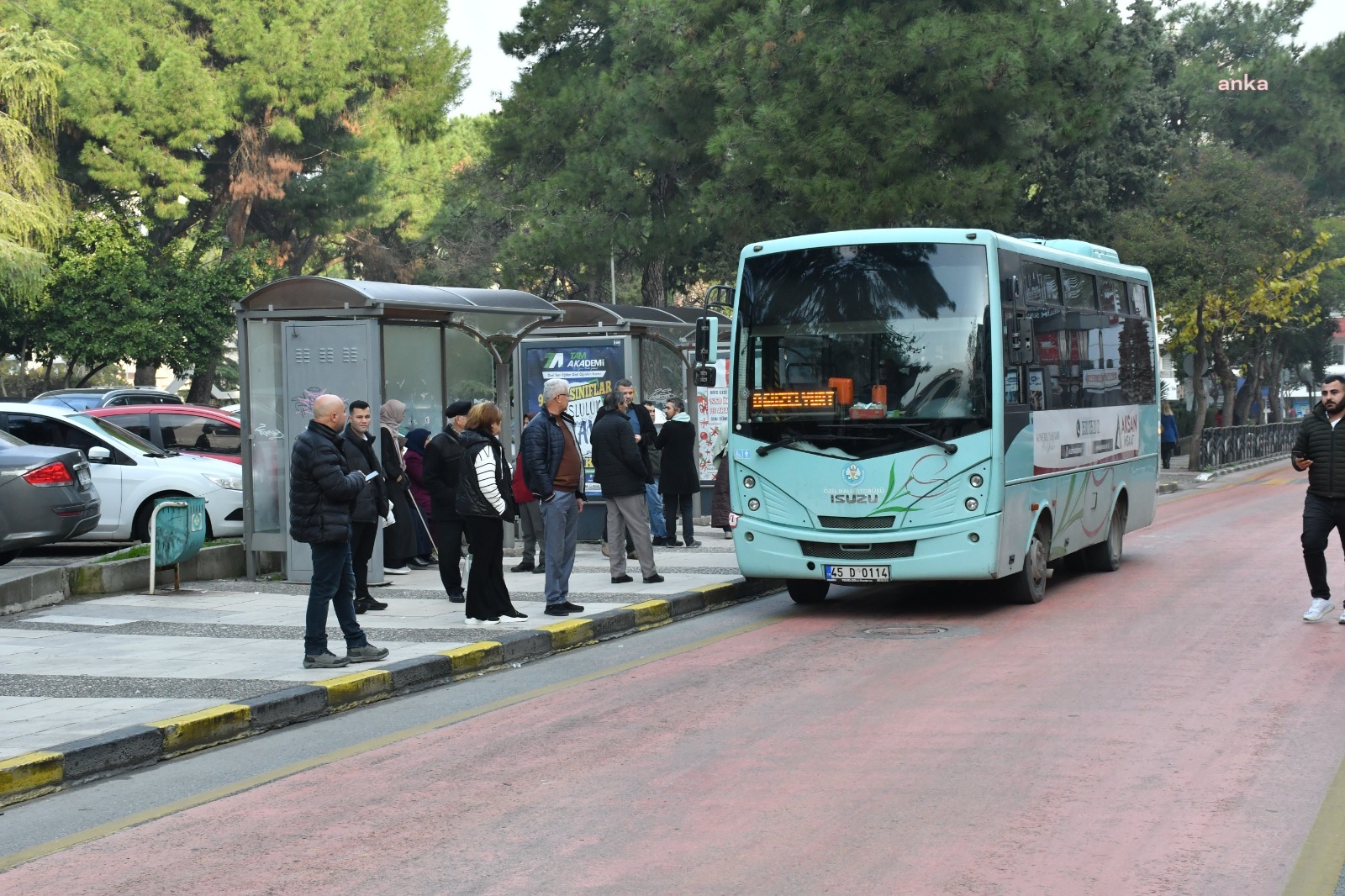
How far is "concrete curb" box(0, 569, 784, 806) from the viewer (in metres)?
7.50

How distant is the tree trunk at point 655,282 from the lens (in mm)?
36938

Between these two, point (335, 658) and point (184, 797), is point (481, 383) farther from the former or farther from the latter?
point (184, 797)

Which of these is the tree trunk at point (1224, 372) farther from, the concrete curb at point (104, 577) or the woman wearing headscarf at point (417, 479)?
the concrete curb at point (104, 577)

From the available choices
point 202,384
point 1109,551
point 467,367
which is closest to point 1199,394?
point 1109,551

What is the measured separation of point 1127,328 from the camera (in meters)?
16.8

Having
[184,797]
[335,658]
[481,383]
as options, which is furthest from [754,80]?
[184,797]

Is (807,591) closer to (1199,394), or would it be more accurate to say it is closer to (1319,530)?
(1319,530)

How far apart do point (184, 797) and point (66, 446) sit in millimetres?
10903

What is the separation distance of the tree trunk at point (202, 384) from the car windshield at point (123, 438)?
23.6m

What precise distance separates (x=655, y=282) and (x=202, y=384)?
43.0ft

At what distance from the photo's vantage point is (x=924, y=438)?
12430 millimetres

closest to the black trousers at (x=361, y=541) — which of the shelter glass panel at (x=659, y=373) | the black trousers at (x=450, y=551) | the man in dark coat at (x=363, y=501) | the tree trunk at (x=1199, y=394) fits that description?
the man in dark coat at (x=363, y=501)

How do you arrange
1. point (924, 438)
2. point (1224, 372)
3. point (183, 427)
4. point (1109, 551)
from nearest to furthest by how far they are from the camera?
point (924, 438), point (1109, 551), point (183, 427), point (1224, 372)

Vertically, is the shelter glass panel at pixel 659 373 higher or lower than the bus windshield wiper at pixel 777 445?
higher
